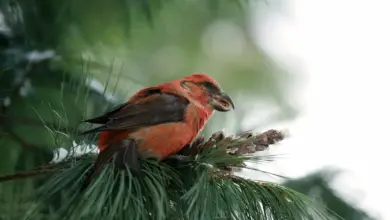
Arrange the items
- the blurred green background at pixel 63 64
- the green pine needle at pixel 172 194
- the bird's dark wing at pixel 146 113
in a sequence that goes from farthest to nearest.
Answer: the blurred green background at pixel 63 64, the bird's dark wing at pixel 146 113, the green pine needle at pixel 172 194

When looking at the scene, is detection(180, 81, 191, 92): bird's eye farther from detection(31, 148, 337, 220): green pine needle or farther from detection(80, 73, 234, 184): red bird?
detection(31, 148, 337, 220): green pine needle

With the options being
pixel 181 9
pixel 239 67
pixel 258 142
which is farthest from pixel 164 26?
pixel 258 142

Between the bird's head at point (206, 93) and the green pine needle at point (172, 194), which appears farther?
the bird's head at point (206, 93)

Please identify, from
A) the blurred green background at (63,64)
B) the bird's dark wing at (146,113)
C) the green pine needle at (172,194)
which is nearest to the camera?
the green pine needle at (172,194)

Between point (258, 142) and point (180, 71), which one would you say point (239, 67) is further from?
point (258, 142)

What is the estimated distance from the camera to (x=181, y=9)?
1151 mm

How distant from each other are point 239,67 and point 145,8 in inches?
18.0

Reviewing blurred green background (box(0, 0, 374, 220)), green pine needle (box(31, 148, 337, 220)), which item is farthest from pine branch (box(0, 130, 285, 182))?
blurred green background (box(0, 0, 374, 220))

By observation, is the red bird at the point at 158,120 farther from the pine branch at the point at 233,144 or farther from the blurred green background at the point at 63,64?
the blurred green background at the point at 63,64

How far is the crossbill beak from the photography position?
0.76 metres

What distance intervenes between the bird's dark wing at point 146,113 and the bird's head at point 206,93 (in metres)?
0.02

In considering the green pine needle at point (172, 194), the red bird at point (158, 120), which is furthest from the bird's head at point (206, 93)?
the green pine needle at point (172, 194)

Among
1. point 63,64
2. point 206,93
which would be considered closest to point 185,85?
point 206,93

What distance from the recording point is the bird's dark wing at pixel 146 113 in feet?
2.18
